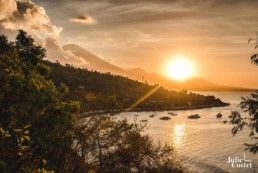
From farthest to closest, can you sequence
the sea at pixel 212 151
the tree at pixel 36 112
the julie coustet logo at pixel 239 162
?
the julie coustet logo at pixel 239 162, the sea at pixel 212 151, the tree at pixel 36 112

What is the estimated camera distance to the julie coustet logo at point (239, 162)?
51519 mm

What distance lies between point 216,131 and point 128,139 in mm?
72296

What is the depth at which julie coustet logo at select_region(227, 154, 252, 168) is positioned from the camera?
51.5m

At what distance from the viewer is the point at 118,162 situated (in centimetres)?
2962

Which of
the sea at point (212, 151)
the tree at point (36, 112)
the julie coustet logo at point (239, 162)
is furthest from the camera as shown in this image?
the julie coustet logo at point (239, 162)

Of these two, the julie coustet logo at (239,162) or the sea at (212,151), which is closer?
the sea at (212,151)

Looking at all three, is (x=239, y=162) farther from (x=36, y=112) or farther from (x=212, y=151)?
(x=36, y=112)

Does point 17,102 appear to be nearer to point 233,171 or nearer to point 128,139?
point 128,139

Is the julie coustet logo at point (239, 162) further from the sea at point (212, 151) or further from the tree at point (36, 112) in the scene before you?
the tree at point (36, 112)

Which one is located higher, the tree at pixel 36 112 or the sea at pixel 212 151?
the tree at pixel 36 112

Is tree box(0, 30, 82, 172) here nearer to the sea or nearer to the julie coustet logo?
the sea

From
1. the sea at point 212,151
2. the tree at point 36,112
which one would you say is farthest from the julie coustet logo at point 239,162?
the tree at point 36,112

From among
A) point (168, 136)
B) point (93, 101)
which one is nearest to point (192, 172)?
point (93, 101)

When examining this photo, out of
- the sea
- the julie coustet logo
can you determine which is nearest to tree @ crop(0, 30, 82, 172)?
the sea
